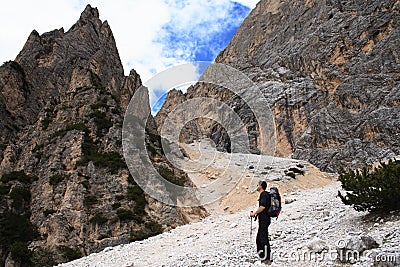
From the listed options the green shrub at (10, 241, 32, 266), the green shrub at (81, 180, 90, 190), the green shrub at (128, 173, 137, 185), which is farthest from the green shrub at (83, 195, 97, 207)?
the green shrub at (10, 241, 32, 266)

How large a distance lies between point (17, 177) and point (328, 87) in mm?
63542

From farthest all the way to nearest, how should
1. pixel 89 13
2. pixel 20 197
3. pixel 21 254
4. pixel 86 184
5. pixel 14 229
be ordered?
pixel 89 13 → pixel 86 184 → pixel 20 197 → pixel 14 229 → pixel 21 254

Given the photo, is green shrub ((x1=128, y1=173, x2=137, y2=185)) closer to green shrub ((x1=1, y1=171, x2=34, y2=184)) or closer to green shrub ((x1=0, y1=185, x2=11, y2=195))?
green shrub ((x1=1, y1=171, x2=34, y2=184))

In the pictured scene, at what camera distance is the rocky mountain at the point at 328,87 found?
201 ft

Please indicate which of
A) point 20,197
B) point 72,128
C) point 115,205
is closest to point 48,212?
point 20,197

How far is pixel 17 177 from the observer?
27891 mm

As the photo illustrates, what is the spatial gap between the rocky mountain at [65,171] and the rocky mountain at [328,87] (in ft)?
119

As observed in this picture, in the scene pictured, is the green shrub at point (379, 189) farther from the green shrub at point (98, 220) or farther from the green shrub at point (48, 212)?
the green shrub at point (48, 212)

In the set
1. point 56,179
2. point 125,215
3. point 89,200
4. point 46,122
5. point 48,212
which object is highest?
point 46,122

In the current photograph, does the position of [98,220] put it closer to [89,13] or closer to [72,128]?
[72,128]

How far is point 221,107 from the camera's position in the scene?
95688 millimetres

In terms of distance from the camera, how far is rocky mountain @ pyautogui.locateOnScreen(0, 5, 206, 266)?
870 inches

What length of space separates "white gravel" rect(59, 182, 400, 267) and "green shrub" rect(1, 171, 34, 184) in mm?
13757

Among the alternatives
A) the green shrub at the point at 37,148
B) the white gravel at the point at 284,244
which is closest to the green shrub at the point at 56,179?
the green shrub at the point at 37,148
